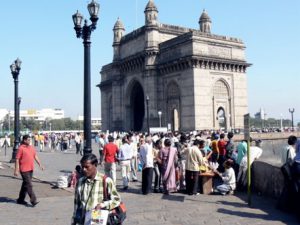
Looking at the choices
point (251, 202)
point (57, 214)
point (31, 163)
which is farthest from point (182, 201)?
point (31, 163)

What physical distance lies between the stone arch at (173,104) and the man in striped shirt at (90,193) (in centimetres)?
4209

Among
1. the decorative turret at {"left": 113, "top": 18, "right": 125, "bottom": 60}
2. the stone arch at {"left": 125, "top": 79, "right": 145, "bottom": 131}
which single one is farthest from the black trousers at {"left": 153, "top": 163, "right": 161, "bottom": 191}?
the decorative turret at {"left": 113, "top": 18, "right": 125, "bottom": 60}

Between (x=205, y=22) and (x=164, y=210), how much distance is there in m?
46.6

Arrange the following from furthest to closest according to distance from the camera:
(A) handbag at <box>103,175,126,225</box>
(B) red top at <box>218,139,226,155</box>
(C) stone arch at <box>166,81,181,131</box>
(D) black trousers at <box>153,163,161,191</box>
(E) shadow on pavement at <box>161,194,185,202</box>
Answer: (C) stone arch at <box>166,81,181,131</box> < (B) red top at <box>218,139,226,155</box> < (D) black trousers at <box>153,163,161,191</box> < (E) shadow on pavement at <box>161,194,185,202</box> < (A) handbag at <box>103,175,126,225</box>

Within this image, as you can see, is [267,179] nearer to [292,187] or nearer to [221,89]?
[292,187]

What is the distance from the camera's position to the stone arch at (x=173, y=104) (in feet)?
154

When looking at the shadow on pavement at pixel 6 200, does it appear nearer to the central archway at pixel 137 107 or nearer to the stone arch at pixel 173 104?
the stone arch at pixel 173 104

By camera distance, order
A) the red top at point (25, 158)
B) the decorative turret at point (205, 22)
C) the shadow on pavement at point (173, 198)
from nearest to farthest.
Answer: the red top at point (25, 158), the shadow on pavement at point (173, 198), the decorative turret at point (205, 22)

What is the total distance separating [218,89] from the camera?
46.2m

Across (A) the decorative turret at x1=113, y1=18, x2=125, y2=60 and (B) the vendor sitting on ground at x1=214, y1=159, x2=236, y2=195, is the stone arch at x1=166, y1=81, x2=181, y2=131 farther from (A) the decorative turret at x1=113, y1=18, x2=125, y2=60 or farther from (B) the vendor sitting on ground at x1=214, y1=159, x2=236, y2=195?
(B) the vendor sitting on ground at x1=214, y1=159, x2=236, y2=195

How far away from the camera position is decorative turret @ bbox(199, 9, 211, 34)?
171 feet

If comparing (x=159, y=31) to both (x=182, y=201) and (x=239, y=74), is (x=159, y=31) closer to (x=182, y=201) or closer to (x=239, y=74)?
(x=239, y=74)

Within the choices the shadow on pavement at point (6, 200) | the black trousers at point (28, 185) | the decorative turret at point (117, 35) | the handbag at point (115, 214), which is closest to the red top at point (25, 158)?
the black trousers at point (28, 185)

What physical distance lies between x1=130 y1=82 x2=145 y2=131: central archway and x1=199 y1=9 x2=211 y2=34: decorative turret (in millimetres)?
11897
